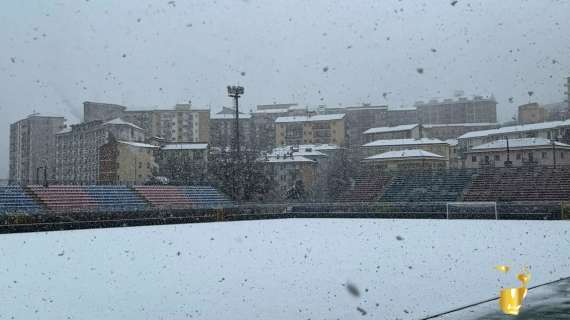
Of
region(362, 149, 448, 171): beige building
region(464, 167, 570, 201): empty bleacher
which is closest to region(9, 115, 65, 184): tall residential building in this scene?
region(362, 149, 448, 171): beige building

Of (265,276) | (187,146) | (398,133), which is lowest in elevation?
(265,276)

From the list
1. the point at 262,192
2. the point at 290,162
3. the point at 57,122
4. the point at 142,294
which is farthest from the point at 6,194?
the point at 57,122

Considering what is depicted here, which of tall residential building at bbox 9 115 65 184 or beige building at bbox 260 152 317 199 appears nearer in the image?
beige building at bbox 260 152 317 199

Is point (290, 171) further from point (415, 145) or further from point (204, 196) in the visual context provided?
point (204, 196)

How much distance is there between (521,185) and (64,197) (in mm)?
29495

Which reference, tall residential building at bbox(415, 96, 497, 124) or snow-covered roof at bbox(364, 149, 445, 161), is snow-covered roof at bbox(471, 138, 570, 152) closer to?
snow-covered roof at bbox(364, 149, 445, 161)

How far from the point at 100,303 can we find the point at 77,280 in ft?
9.21

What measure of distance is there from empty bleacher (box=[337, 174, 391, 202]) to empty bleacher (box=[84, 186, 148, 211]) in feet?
55.0

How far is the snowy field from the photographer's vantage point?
7992 mm

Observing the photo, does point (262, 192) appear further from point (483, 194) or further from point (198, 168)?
point (483, 194)

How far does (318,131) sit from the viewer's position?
372 ft

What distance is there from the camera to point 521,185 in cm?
3888

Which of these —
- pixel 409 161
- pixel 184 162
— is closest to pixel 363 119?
pixel 409 161

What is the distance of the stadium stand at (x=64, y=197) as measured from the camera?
99.6 feet
